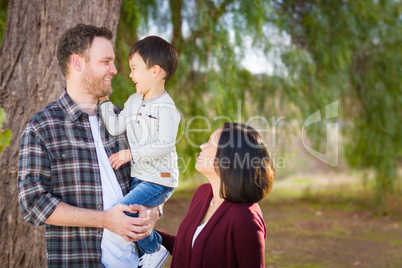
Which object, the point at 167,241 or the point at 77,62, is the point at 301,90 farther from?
the point at 77,62

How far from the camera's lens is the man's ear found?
6.74ft

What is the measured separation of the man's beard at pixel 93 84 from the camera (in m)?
2.05

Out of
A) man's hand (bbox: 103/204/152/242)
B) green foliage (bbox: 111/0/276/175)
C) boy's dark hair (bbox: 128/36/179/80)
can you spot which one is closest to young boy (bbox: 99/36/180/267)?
boy's dark hair (bbox: 128/36/179/80)

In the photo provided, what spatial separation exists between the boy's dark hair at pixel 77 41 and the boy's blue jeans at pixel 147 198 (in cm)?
→ 66

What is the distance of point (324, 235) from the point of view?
6.28 m

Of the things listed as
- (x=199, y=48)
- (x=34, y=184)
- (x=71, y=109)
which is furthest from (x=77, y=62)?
(x=199, y=48)

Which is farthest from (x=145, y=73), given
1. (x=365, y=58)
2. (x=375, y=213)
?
(x=375, y=213)

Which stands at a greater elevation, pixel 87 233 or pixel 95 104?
pixel 95 104

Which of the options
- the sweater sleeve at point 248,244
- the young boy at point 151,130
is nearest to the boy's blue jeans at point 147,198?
the young boy at point 151,130

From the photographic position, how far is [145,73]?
212 cm

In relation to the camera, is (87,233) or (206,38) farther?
(206,38)

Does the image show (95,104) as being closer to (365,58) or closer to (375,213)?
(365,58)

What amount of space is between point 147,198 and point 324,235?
16.0 ft

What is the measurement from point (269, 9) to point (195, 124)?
1.68 metres
